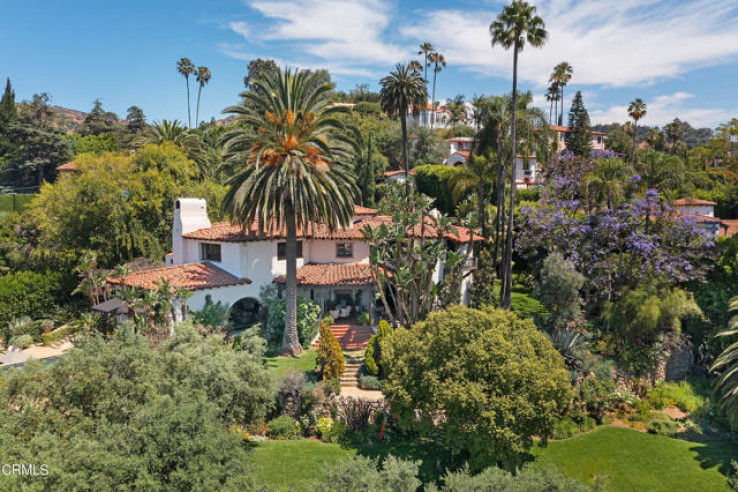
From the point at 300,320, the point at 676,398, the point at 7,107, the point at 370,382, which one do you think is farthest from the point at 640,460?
the point at 7,107

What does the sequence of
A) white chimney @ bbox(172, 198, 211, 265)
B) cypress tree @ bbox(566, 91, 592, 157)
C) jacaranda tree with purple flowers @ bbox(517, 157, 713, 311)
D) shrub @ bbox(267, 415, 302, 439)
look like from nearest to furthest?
1. shrub @ bbox(267, 415, 302, 439)
2. jacaranda tree with purple flowers @ bbox(517, 157, 713, 311)
3. white chimney @ bbox(172, 198, 211, 265)
4. cypress tree @ bbox(566, 91, 592, 157)

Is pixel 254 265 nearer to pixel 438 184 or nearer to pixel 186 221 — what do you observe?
pixel 186 221

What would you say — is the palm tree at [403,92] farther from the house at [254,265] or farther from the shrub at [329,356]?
the shrub at [329,356]

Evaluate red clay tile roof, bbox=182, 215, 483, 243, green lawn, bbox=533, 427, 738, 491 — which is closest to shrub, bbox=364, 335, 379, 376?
red clay tile roof, bbox=182, 215, 483, 243

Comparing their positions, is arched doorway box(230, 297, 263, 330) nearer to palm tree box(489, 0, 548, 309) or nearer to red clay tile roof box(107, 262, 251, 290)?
red clay tile roof box(107, 262, 251, 290)

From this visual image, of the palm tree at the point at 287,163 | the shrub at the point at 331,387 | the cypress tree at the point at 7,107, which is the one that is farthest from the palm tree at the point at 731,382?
the cypress tree at the point at 7,107

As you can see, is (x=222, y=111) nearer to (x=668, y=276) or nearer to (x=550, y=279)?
(x=550, y=279)

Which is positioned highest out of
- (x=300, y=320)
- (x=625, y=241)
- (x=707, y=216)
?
(x=707, y=216)
